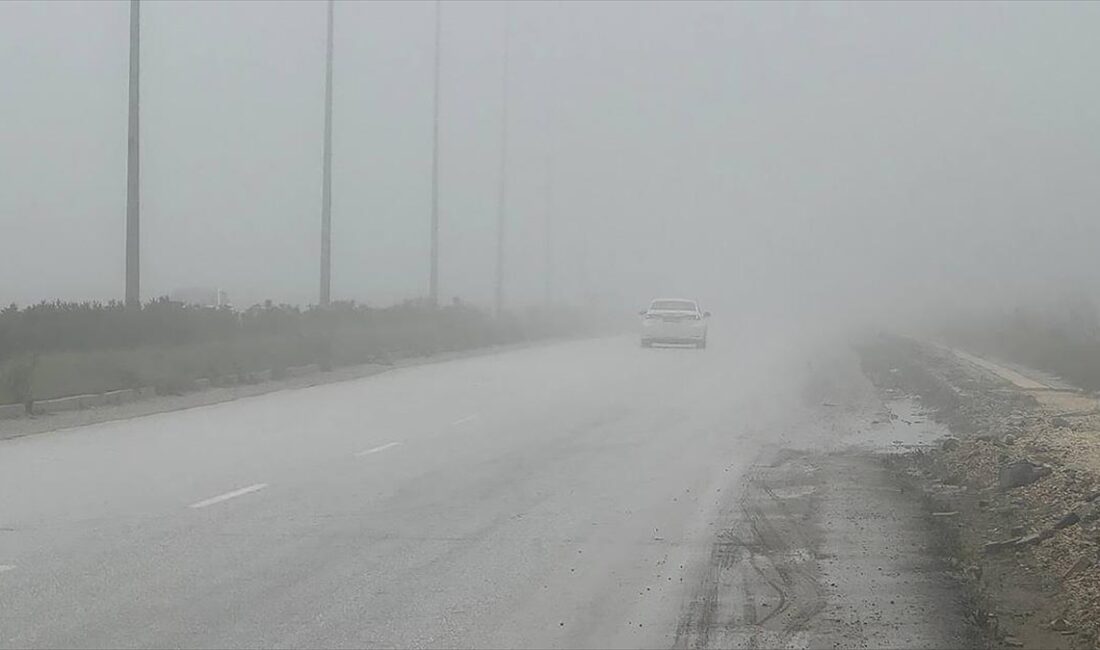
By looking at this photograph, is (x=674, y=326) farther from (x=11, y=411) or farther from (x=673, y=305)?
(x=11, y=411)

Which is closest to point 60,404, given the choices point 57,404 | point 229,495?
point 57,404

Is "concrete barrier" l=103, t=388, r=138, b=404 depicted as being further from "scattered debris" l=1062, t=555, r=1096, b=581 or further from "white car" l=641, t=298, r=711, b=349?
"white car" l=641, t=298, r=711, b=349

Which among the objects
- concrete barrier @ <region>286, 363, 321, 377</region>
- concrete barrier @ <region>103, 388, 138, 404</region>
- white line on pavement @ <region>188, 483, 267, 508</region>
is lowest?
concrete barrier @ <region>286, 363, 321, 377</region>

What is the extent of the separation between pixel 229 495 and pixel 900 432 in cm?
1055

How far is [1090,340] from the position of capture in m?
42.8

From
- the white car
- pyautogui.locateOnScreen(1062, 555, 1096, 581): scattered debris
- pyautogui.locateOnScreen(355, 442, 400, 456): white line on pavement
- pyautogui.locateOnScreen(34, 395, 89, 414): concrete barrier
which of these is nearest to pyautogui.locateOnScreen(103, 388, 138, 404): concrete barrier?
pyautogui.locateOnScreen(34, 395, 89, 414): concrete barrier

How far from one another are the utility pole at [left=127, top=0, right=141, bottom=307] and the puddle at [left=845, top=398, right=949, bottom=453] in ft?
47.4

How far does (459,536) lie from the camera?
1073cm

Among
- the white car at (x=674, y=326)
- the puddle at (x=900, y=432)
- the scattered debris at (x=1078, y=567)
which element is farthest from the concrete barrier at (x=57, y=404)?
the white car at (x=674, y=326)

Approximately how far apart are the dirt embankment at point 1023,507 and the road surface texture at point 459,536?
377 millimetres

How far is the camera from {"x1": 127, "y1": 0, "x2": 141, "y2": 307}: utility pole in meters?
27.3

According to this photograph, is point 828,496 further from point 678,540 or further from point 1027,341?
point 1027,341

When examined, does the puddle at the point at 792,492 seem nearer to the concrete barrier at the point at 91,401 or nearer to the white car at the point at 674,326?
the concrete barrier at the point at 91,401

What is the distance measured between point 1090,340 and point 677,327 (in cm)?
1283
